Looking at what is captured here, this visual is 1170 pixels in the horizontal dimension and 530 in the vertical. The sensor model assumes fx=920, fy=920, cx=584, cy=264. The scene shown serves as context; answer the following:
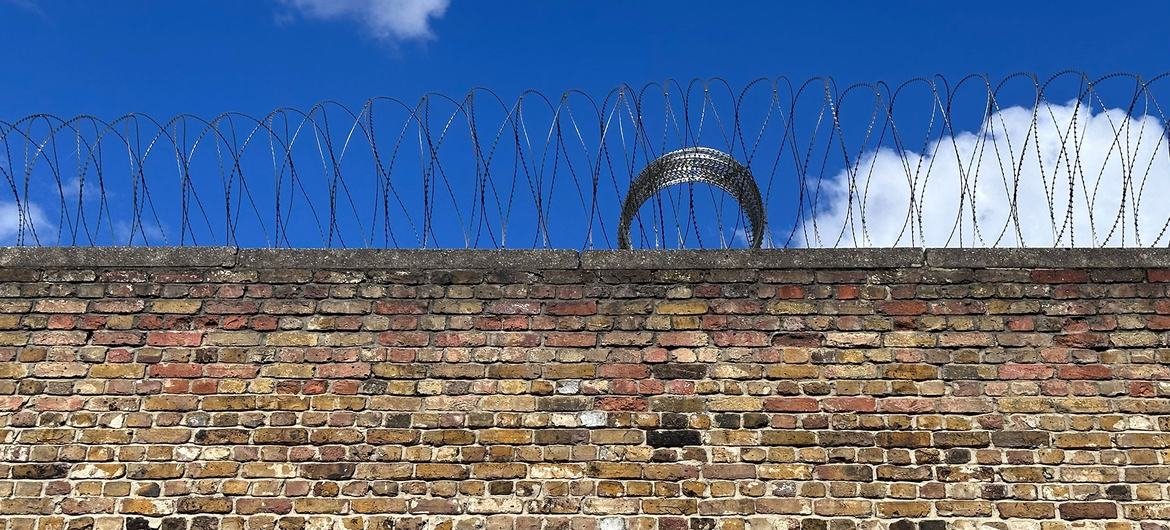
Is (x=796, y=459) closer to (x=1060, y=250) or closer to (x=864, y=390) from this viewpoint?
(x=864, y=390)

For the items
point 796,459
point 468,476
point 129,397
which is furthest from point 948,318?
point 129,397

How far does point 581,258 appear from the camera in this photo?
4.80 metres

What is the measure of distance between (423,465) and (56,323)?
2059 millimetres

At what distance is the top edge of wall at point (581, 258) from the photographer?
473 centimetres

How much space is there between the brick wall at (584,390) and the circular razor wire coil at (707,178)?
1.22 m

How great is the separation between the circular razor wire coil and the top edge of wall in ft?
3.51

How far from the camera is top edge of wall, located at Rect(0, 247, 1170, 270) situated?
473 centimetres

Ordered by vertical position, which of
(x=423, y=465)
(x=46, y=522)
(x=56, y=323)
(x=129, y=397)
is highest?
(x=56, y=323)

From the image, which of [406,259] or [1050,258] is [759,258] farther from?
[406,259]

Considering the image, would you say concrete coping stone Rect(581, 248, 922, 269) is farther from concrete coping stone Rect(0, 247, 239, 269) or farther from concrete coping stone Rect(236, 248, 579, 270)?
concrete coping stone Rect(0, 247, 239, 269)

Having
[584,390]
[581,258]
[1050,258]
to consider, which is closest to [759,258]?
[581,258]

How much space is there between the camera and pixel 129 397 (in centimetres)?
453

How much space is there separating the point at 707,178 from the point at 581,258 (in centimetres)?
167

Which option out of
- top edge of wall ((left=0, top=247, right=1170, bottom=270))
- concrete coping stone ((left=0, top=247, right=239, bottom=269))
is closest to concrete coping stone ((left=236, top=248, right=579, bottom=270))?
top edge of wall ((left=0, top=247, right=1170, bottom=270))
